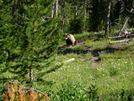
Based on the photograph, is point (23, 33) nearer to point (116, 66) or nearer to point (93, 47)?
point (116, 66)

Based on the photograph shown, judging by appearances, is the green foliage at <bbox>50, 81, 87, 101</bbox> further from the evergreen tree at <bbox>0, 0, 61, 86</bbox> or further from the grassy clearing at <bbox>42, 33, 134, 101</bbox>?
the evergreen tree at <bbox>0, 0, 61, 86</bbox>

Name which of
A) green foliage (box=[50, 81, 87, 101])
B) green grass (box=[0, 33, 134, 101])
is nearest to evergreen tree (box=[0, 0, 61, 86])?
green grass (box=[0, 33, 134, 101])

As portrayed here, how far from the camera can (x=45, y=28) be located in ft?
36.8

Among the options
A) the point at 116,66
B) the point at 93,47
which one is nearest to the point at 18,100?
the point at 116,66

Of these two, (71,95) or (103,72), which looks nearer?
(71,95)

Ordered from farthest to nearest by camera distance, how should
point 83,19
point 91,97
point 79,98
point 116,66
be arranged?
point 83,19 < point 116,66 < point 91,97 < point 79,98


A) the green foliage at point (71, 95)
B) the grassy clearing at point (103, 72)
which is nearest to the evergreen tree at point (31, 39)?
the grassy clearing at point (103, 72)

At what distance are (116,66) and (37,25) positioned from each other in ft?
25.1

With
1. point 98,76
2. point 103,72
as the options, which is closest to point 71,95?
point 98,76

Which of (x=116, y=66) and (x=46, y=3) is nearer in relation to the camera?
(x=46, y=3)

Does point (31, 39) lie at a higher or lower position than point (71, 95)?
higher

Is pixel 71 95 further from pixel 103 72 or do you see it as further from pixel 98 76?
pixel 103 72

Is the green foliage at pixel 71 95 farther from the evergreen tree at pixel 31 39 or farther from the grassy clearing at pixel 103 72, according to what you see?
the evergreen tree at pixel 31 39

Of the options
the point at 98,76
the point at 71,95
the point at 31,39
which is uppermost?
the point at 31,39
